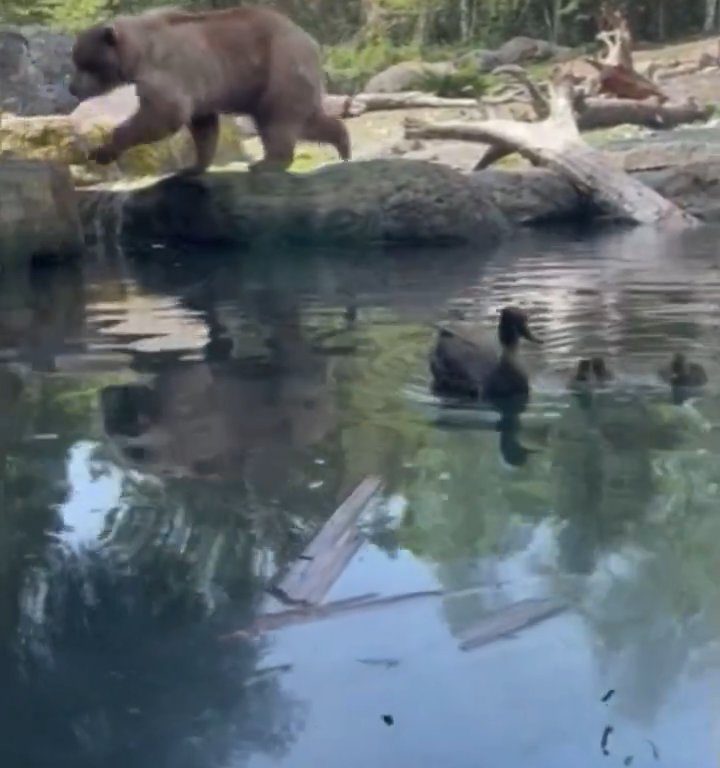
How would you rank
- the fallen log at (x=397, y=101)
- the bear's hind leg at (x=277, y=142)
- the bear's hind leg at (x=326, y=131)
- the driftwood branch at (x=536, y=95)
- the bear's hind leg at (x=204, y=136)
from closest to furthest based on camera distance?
the bear's hind leg at (x=204, y=136), the bear's hind leg at (x=277, y=142), the bear's hind leg at (x=326, y=131), the driftwood branch at (x=536, y=95), the fallen log at (x=397, y=101)

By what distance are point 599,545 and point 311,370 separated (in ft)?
8.06

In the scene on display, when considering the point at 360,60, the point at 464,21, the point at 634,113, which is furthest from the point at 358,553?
the point at 464,21

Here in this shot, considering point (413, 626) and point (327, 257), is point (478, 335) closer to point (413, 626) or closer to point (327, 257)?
point (413, 626)

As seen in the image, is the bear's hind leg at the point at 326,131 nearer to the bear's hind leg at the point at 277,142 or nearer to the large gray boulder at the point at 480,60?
the bear's hind leg at the point at 277,142

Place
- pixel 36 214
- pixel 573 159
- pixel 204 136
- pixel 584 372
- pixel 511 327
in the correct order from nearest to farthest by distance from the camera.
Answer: pixel 511 327
pixel 584 372
pixel 36 214
pixel 204 136
pixel 573 159

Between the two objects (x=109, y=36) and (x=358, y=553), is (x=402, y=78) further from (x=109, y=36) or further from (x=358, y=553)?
(x=358, y=553)

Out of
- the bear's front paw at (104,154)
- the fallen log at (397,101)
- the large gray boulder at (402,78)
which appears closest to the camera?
the bear's front paw at (104,154)

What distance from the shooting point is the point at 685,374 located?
17.4ft

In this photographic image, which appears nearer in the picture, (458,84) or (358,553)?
(358,553)

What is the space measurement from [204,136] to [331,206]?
3.60ft

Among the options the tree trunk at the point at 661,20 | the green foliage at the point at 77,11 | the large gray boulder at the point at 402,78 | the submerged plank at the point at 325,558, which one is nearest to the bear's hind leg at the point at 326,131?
the submerged plank at the point at 325,558

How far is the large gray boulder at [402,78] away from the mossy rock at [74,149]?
897 centimetres

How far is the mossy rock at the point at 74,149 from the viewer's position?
529 inches

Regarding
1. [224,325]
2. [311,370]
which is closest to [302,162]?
[224,325]
